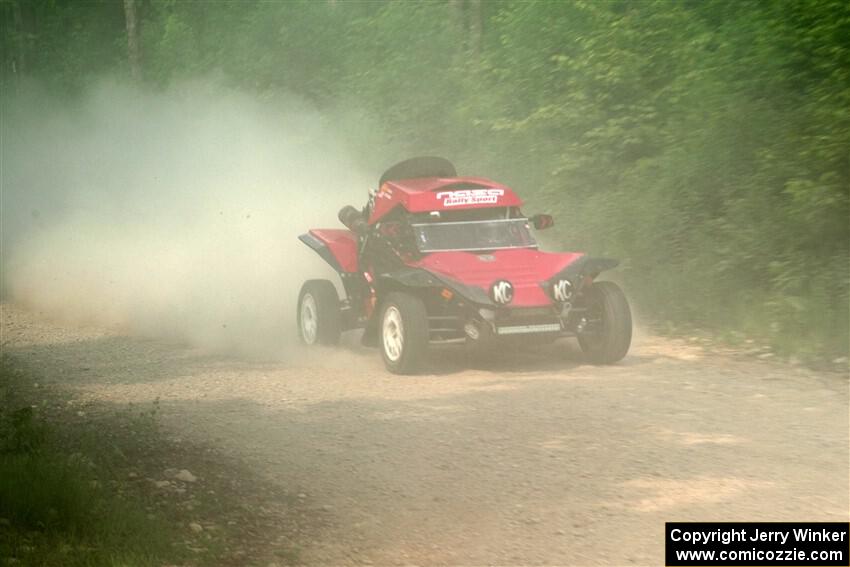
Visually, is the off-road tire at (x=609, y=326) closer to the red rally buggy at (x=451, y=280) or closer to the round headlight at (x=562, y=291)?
the red rally buggy at (x=451, y=280)

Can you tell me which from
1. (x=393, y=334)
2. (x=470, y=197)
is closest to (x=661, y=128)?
(x=470, y=197)

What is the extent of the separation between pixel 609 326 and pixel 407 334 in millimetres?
2162

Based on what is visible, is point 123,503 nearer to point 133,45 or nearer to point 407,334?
point 407,334

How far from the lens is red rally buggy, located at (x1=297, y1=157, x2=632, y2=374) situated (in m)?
12.5

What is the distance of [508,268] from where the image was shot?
515 inches

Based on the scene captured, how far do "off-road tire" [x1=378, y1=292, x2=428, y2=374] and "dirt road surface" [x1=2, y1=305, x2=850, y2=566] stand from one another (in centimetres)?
17

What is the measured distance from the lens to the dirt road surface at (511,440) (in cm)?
714

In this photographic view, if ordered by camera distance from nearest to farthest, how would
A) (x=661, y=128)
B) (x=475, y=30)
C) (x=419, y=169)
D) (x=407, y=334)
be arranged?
(x=407, y=334), (x=419, y=169), (x=661, y=128), (x=475, y=30)

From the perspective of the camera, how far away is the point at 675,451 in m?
8.80

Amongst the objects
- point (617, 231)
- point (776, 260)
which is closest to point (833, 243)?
point (776, 260)

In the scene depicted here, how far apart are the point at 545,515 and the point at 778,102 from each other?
30.9 ft

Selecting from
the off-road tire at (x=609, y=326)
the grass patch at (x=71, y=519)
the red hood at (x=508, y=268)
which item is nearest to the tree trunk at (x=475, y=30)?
the red hood at (x=508, y=268)

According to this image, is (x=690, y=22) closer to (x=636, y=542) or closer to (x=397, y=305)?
(x=397, y=305)

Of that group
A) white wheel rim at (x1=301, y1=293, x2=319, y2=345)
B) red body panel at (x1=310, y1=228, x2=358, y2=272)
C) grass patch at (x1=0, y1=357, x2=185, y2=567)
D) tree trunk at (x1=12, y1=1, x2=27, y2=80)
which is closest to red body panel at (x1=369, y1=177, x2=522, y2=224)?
red body panel at (x1=310, y1=228, x2=358, y2=272)
